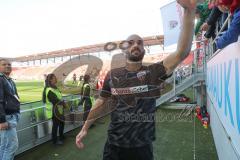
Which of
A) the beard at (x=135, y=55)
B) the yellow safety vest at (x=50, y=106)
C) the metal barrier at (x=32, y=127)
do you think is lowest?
the metal barrier at (x=32, y=127)

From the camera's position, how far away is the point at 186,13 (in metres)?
1.37

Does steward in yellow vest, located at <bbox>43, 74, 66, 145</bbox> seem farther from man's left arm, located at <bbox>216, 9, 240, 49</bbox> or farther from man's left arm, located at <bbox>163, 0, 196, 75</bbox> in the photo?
man's left arm, located at <bbox>216, 9, 240, 49</bbox>

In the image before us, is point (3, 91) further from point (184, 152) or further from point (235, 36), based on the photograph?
point (184, 152)

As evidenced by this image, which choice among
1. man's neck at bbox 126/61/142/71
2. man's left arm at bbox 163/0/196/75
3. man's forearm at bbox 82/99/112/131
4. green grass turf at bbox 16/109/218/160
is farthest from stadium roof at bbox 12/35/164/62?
man's left arm at bbox 163/0/196/75

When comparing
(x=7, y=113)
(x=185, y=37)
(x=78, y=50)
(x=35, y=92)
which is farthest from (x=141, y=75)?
(x=78, y=50)

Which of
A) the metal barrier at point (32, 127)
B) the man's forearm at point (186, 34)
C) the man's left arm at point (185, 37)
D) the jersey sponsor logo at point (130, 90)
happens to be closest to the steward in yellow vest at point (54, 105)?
the metal barrier at point (32, 127)

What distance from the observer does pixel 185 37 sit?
1514mm

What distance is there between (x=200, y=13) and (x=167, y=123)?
416cm

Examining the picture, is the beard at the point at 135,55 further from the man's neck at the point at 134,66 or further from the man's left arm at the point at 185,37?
the man's left arm at the point at 185,37

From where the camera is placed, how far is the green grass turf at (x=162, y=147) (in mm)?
4566

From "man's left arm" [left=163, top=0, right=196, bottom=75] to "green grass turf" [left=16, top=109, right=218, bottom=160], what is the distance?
3.17 metres

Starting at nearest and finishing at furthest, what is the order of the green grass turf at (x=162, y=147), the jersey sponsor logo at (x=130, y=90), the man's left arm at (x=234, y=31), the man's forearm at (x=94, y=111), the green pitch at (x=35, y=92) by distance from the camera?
the man's left arm at (x=234, y=31) → the jersey sponsor logo at (x=130, y=90) → the man's forearm at (x=94, y=111) → the green grass turf at (x=162, y=147) → the green pitch at (x=35, y=92)

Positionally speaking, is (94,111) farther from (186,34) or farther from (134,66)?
(186,34)

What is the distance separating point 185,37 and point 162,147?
4047 millimetres
